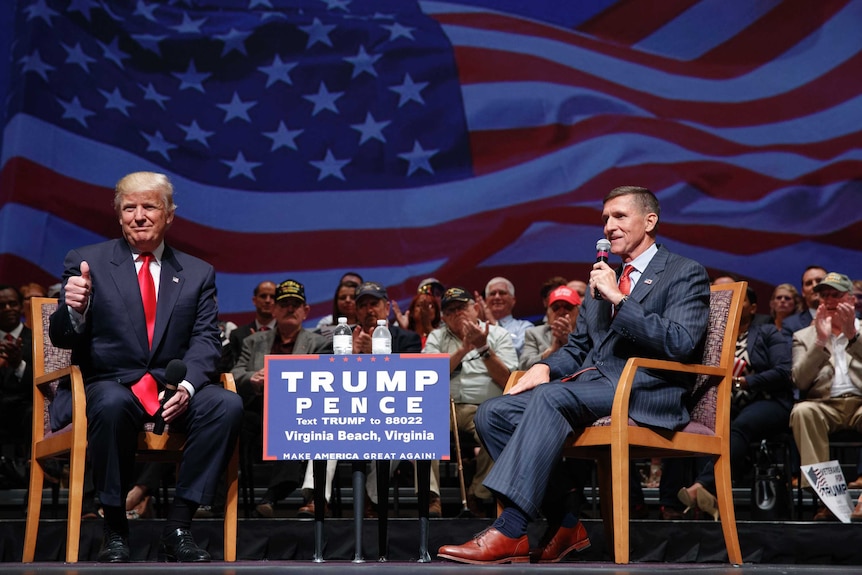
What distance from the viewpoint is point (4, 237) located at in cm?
809

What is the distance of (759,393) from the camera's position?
6.09 meters

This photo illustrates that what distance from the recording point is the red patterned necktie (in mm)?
4117

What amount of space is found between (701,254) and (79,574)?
592 centimetres

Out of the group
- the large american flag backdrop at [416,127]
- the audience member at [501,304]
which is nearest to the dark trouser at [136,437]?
the audience member at [501,304]

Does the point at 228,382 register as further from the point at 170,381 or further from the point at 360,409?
the point at 360,409

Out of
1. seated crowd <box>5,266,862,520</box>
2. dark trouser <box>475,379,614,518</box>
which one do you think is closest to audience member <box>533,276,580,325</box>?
seated crowd <box>5,266,862,520</box>

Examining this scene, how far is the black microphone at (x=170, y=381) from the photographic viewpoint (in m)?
3.79

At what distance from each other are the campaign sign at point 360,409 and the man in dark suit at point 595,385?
0.30 m

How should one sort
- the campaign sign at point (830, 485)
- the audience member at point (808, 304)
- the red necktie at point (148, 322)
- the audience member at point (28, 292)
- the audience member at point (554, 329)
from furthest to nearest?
the audience member at point (28, 292)
the audience member at point (808, 304)
the audience member at point (554, 329)
the campaign sign at point (830, 485)
the red necktie at point (148, 322)

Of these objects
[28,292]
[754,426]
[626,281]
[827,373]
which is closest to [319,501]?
[626,281]

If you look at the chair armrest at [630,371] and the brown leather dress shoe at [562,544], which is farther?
the brown leather dress shoe at [562,544]

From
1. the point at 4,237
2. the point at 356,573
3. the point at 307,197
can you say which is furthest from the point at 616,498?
the point at 4,237

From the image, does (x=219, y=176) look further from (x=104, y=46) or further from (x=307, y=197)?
(x=104, y=46)

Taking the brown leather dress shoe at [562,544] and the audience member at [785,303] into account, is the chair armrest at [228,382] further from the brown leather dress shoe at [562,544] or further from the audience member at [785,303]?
the audience member at [785,303]
